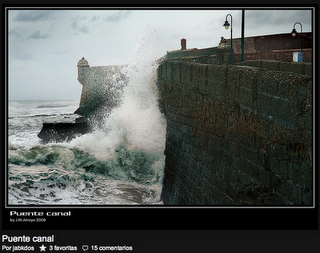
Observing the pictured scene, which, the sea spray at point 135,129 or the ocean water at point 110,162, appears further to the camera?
the sea spray at point 135,129

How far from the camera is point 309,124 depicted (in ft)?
12.6

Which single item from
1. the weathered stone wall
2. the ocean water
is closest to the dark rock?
the ocean water

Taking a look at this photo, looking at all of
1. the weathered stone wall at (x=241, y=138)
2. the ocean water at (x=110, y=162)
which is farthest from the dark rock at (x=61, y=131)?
the weathered stone wall at (x=241, y=138)

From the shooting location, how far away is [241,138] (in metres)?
5.25

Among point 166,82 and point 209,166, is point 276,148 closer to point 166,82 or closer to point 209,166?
point 209,166

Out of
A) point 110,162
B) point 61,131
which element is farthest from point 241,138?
point 61,131

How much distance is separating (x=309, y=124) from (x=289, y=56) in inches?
380

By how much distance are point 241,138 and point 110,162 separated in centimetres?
676

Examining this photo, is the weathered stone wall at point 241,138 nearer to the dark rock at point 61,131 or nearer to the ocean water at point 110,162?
the ocean water at point 110,162

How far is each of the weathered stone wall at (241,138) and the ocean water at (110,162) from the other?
1546 mm

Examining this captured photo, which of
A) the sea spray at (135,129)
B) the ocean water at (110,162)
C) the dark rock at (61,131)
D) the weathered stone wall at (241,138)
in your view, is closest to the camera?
the weathered stone wall at (241,138)

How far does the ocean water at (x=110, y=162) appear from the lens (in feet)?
27.3

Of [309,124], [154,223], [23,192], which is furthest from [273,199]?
[23,192]

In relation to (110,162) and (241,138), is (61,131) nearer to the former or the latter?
(110,162)
